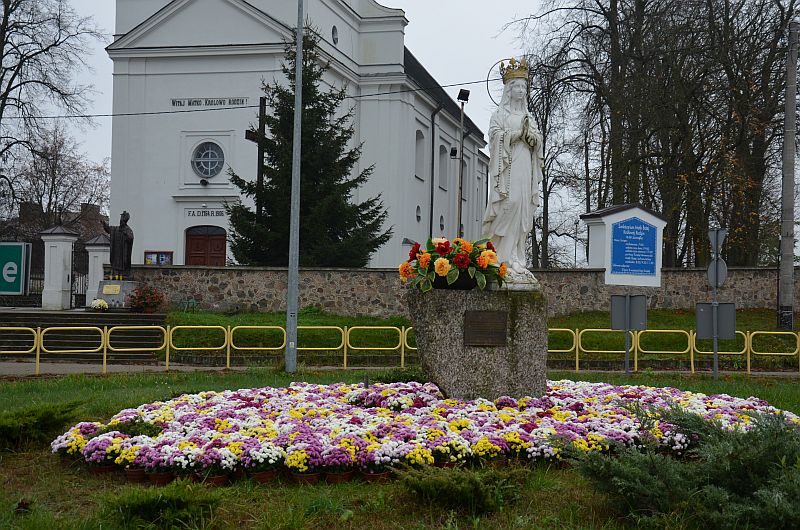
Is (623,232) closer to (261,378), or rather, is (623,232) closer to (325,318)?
(325,318)

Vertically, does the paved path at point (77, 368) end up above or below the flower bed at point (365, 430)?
below

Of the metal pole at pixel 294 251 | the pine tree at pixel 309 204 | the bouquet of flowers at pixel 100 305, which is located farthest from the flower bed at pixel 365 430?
the pine tree at pixel 309 204

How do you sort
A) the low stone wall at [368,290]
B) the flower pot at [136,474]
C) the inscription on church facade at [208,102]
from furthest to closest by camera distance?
the inscription on church facade at [208,102] < the low stone wall at [368,290] < the flower pot at [136,474]

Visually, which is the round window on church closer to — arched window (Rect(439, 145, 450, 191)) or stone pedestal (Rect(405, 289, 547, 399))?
arched window (Rect(439, 145, 450, 191))

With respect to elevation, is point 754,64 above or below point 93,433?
above

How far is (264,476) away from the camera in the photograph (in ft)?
22.8

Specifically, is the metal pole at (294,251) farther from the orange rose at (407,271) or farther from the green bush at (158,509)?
the green bush at (158,509)

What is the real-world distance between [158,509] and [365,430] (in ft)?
7.92

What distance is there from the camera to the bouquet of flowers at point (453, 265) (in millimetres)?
9133

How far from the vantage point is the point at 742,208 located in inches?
1109

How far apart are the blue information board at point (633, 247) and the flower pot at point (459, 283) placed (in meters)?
15.8

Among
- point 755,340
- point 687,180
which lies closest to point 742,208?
point 687,180

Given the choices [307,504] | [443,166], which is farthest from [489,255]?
[443,166]

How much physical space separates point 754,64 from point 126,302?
67.4 feet
